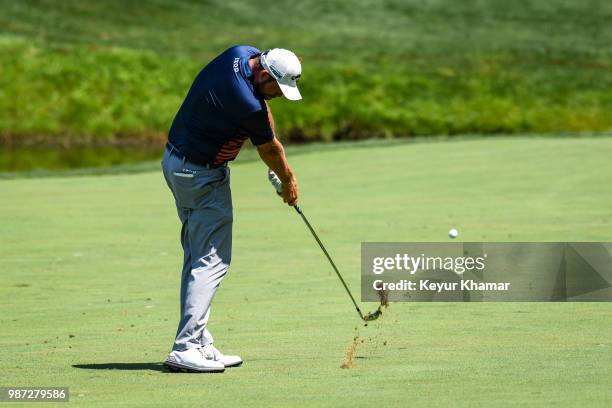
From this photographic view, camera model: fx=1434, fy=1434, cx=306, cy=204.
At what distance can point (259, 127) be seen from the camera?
7676mm

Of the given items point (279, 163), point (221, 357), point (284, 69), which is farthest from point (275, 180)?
point (221, 357)

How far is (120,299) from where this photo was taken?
10906 millimetres

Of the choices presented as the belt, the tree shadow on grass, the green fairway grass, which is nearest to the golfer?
the belt

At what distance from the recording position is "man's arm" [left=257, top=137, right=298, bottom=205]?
777cm

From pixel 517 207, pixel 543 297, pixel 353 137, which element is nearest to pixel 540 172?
pixel 517 207

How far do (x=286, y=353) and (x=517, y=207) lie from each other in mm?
9097

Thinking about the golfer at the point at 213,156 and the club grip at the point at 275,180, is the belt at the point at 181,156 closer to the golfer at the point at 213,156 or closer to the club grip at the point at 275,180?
the golfer at the point at 213,156

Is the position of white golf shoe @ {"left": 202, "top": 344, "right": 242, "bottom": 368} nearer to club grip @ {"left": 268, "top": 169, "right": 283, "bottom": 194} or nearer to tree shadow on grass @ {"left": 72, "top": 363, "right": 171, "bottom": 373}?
tree shadow on grass @ {"left": 72, "top": 363, "right": 171, "bottom": 373}

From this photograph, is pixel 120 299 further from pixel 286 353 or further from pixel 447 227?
pixel 447 227

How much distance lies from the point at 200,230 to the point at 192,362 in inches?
30.5

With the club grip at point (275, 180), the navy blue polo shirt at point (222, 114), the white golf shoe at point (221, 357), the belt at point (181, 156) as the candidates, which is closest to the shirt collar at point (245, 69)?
the navy blue polo shirt at point (222, 114)

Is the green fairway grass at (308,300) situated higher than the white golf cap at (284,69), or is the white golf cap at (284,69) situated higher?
the white golf cap at (284,69)

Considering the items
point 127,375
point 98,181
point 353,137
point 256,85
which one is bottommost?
point 353,137

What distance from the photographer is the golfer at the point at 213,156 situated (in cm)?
769
